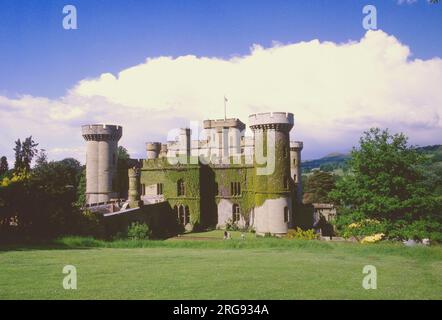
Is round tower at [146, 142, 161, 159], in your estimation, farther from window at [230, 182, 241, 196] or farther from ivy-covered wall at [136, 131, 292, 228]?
window at [230, 182, 241, 196]

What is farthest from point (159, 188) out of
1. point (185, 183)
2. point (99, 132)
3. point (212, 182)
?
point (99, 132)

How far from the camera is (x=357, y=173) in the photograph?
91.3ft

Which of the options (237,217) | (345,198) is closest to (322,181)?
(237,217)

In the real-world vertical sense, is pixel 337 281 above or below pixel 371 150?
below

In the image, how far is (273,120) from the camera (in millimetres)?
36594

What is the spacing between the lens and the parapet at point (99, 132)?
4588 cm

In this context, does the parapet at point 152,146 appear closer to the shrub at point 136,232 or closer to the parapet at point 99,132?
the parapet at point 99,132

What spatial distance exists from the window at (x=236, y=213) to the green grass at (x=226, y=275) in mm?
23832

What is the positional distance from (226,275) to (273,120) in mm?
26151

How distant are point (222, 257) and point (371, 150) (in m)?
16.2

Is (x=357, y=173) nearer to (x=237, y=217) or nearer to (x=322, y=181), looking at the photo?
(x=237, y=217)

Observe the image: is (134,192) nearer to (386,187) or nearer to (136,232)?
(136,232)

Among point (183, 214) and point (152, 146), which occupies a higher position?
point (152, 146)

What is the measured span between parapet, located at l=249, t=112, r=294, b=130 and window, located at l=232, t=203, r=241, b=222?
1006 centimetres
